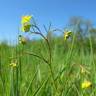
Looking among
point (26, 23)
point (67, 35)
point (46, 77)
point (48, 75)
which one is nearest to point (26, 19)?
point (26, 23)

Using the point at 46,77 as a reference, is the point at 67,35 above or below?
above

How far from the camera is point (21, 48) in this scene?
1382mm

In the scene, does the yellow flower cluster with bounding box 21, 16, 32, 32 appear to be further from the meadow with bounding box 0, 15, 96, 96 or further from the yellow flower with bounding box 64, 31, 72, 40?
the yellow flower with bounding box 64, 31, 72, 40

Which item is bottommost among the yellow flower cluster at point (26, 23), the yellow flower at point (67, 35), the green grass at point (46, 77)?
the green grass at point (46, 77)

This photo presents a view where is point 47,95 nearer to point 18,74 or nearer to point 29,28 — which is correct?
point 18,74

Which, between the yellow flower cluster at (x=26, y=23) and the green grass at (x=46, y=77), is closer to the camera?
the yellow flower cluster at (x=26, y=23)

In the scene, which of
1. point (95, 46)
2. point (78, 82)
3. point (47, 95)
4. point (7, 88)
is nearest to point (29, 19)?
point (7, 88)

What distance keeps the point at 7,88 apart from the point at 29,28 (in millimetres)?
354

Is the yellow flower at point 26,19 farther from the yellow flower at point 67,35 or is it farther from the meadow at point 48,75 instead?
the yellow flower at point 67,35

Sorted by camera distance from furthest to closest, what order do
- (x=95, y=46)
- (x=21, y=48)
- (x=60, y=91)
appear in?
(x=95, y=46)
(x=21, y=48)
(x=60, y=91)

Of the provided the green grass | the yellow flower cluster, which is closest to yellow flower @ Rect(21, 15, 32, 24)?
the yellow flower cluster

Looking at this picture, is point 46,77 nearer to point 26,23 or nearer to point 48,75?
point 48,75

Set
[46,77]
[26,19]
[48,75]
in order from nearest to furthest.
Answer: [26,19]
[48,75]
[46,77]

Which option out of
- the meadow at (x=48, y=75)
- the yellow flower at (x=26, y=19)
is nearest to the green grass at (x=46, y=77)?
A: the meadow at (x=48, y=75)
